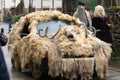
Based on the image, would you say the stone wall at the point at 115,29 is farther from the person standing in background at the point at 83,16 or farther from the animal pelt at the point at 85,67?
the animal pelt at the point at 85,67

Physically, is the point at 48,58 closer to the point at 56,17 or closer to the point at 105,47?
the point at 105,47

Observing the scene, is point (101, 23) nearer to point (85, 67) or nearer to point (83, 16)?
point (83, 16)

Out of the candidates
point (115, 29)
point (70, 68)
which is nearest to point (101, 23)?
point (115, 29)

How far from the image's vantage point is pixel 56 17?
12031 millimetres

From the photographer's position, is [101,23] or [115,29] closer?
[101,23]

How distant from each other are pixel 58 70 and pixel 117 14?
5.73 meters

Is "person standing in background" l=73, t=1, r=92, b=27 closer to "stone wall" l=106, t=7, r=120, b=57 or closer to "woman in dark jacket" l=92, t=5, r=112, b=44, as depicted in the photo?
"woman in dark jacket" l=92, t=5, r=112, b=44

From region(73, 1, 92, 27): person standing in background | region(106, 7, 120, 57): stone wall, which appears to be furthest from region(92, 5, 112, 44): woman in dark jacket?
region(106, 7, 120, 57): stone wall

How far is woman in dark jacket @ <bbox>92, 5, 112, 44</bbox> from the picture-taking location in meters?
12.8


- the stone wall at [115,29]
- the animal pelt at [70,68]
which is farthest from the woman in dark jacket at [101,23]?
the animal pelt at [70,68]

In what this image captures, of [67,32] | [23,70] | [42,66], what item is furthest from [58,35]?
[23,70]

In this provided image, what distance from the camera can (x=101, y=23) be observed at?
12945 millimetres

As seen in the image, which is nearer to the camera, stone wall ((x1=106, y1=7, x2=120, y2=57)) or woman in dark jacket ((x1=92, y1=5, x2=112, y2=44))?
woman in dark jacket ((x1=92, y1=5, x2=112, y2=44))

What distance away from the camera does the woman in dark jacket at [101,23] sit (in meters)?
12.8
